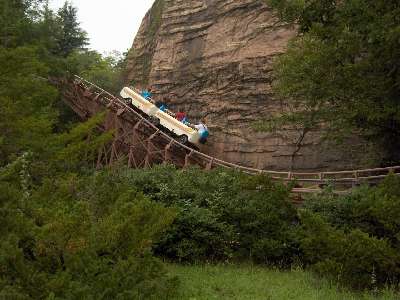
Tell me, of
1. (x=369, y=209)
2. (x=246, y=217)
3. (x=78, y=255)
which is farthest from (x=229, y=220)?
(x=78, y=255)

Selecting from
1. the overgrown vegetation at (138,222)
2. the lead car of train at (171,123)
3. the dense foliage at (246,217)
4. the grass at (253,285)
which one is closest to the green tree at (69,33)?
the lead car of train at (171,123)

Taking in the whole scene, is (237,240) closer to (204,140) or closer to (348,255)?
(348,255)

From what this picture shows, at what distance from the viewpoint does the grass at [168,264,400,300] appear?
696 cm

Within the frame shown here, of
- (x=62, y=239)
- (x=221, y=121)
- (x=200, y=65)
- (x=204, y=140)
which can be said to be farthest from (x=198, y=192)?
(x=200, y=65)

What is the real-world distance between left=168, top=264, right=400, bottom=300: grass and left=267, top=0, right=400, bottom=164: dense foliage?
14.1ft

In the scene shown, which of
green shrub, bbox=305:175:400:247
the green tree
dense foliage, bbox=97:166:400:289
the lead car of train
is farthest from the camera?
the green tree

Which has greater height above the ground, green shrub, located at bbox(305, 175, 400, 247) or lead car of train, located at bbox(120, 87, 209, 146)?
lead car of train, located at bbox(120, 87, 209, 146)

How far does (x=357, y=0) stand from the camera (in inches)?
360

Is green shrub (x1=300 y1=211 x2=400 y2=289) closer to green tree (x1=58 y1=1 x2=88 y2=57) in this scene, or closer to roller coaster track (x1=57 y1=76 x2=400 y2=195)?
roller coaster track (x1=57 y1=76 x2=400 y2=195)

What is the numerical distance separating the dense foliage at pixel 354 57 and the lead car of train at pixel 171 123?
849cm

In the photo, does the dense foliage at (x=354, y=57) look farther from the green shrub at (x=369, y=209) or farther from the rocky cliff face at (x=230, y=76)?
the rocky cliff face at (x=230, y=76)

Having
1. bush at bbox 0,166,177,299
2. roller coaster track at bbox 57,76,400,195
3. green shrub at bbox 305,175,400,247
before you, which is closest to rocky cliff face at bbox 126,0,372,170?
roller coaster track at bbox 57,76,400,195

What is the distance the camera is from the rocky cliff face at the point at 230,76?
27.6 metres

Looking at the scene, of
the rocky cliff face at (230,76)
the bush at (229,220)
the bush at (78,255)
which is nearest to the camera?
the bush at (78,255)
